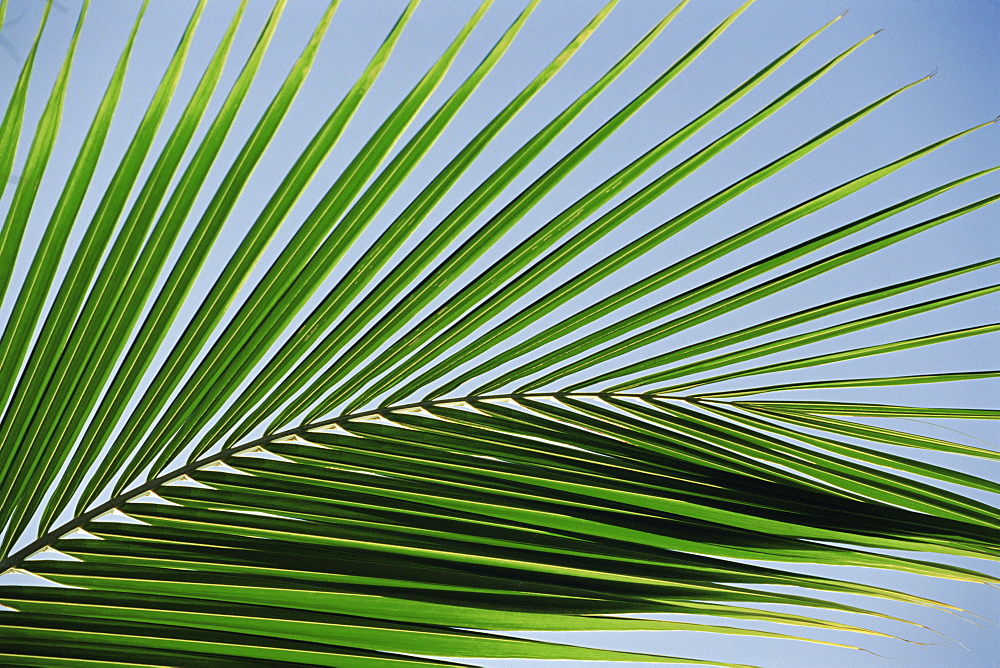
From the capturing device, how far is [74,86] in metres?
3.18

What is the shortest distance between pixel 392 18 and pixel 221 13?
2.53 feet

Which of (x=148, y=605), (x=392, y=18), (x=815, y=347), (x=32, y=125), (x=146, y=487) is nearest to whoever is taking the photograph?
(x=148, y=605)

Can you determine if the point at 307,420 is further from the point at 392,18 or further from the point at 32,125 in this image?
the point at 32,125

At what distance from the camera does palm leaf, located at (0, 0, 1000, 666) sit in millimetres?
546

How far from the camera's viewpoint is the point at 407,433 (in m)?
0.71

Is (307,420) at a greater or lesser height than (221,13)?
lesser

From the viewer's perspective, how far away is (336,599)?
55cm

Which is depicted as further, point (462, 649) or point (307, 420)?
point (307, 420)

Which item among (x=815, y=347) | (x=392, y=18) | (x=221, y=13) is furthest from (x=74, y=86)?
(x=815, y=347)

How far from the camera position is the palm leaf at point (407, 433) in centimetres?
55

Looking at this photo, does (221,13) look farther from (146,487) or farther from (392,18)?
(146,487)

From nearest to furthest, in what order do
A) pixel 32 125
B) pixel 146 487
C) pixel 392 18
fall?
pixel 146 487, pixel 392 18, pixel 32 125

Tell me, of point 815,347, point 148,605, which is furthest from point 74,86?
point 815,347

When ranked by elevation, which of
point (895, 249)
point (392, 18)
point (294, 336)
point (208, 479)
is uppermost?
point (392, 18)
